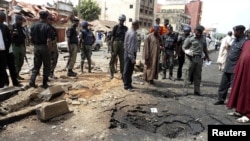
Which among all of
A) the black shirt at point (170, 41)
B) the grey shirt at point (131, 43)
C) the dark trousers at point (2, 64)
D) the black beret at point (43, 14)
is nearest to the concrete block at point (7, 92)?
the dark trousers at point (2, 64)

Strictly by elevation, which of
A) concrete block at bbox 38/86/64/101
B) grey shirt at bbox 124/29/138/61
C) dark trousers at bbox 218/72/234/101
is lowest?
concrete block at bbox 38/86/64/101

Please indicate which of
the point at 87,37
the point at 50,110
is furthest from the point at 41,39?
the point at 87,37

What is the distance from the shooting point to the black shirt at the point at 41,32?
18.6 ft

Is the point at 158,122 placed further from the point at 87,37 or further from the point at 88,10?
the point at 88,10

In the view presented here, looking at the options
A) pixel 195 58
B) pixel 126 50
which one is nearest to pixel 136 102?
pixel 126 50

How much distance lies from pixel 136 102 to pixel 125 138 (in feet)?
5.55

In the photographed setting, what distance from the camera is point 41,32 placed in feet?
18.7

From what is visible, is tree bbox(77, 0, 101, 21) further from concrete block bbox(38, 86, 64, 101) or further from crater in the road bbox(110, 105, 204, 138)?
crater in the road bbox(110, 105, 204, 138)

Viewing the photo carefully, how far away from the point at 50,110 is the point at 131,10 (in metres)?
53.9

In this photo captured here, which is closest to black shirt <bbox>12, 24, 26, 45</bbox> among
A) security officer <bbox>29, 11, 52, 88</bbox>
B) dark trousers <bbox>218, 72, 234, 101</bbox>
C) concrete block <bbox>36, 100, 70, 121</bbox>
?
security officer <bbox>29, 11, 52, 88</bbox>

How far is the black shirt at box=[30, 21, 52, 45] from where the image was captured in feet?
18.6

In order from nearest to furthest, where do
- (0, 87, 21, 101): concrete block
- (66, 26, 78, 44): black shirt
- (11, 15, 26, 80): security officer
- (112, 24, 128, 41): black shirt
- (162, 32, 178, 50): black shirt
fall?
(0, 87, 21, 101): concrete block < (11, 15, 26, 80): security officer < (112, 24, 128, 41): black shirt < (66, 26, 78, 44): black shirt < (162, 32, 178, 50): black shirt

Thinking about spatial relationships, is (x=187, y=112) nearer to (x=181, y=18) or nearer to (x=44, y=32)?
(x=44, y=32)

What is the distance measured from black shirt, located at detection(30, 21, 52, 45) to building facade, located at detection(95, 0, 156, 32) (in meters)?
49.6
